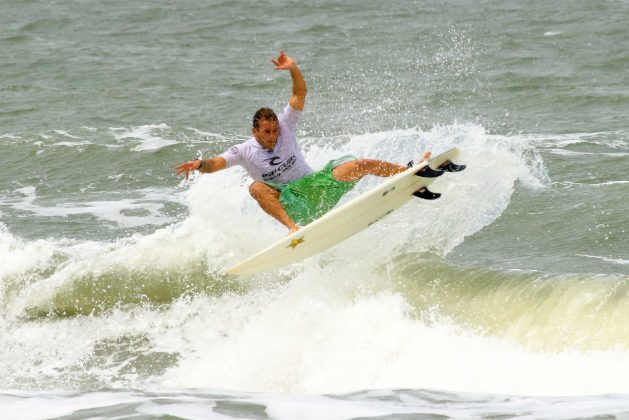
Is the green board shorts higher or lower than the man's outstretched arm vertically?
lower

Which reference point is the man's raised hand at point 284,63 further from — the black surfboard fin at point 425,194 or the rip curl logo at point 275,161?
the black surfboard fin at point 425,194

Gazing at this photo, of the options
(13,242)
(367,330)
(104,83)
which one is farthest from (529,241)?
(104,83)

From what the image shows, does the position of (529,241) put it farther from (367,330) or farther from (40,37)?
(40,37)

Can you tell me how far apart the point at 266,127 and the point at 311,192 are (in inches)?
31.0

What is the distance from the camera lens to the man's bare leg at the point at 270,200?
998 cm

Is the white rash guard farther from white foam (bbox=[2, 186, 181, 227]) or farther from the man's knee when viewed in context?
white foam (bbox=[2, 186, 181, 227])

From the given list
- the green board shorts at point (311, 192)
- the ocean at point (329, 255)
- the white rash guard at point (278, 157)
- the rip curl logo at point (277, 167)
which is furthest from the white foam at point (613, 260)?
the rip curl logo at point (277, 167)

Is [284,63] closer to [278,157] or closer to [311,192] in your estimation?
[278,157]

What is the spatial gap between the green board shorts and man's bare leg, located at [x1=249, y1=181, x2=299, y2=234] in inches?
2.9

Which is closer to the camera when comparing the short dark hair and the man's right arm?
the man's right arm

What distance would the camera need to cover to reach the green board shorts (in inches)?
401

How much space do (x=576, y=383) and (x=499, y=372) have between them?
0.69 meters

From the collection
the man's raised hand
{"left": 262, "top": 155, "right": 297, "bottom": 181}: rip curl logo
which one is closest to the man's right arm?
{"left": 262, "top": 155, "right": 297, "bottom": 181}: rip curl logo

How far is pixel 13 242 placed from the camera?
13000mm
